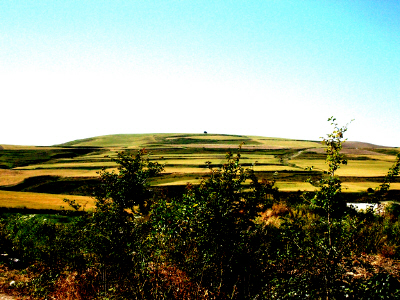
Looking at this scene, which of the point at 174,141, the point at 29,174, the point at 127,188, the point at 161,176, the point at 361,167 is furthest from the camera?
the point at 174,141

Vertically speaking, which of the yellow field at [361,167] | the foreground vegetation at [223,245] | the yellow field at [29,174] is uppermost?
the foreground vegetation at [223,245]

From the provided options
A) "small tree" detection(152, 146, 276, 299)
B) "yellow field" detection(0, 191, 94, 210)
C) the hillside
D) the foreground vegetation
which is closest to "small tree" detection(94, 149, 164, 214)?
the foreground vegetation

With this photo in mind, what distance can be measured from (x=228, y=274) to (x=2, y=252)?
16.1m

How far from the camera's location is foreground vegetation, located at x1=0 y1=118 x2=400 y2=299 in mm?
6539

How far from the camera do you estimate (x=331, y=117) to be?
654 centimetres

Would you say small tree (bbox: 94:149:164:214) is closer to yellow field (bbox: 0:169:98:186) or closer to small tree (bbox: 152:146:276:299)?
small tree (bbox: 152:146:276:299)

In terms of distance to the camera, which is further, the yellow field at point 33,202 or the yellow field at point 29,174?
the yellow field at point 29,174

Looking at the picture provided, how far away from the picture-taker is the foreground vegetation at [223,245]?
654cm

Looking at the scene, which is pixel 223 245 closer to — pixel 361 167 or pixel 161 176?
pixel 161 176

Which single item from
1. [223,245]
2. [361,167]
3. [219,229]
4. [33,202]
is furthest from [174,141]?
[219,229]

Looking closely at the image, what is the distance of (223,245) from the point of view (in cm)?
745

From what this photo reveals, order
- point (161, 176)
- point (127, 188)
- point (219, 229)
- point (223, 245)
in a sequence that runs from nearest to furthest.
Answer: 1. point (219, 229)
2. point (223, 245)
3. point (127, 188)
4. point (161, 176)

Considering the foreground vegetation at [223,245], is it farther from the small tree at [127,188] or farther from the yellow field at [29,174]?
the yellow field at [29,174]

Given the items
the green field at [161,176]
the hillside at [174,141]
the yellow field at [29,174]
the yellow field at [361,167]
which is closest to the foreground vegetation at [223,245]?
the green field at [161,176]
